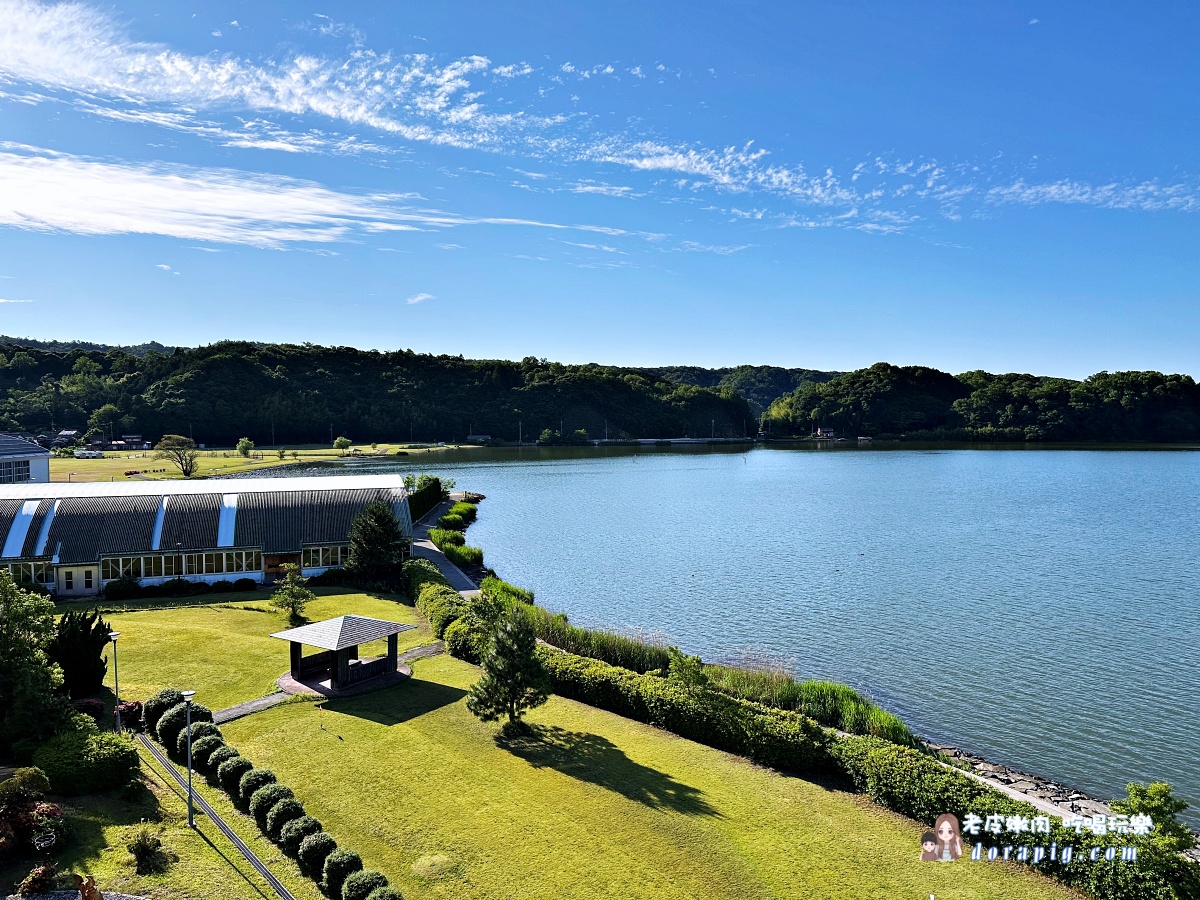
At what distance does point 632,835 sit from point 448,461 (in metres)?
103

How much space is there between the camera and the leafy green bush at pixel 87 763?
15820mm

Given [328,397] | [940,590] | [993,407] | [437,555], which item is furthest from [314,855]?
[993,407]

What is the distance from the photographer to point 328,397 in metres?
151

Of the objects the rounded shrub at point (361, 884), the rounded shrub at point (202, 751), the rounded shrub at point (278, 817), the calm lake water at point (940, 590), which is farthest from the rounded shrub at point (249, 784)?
the calm lake water at point (940, 590)

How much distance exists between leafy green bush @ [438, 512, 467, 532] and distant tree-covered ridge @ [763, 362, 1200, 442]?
460 feet

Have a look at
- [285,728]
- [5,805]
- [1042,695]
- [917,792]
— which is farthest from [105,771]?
[1042,695]

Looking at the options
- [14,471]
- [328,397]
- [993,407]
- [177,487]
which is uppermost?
[993,407]

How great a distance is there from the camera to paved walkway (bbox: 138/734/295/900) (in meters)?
13.1

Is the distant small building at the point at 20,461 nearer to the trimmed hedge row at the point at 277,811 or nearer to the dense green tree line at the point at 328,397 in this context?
the trimmed hedge row at the point at 277,811

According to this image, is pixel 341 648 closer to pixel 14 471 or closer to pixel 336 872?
pixel 336 872

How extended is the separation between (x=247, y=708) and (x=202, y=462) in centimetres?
8607

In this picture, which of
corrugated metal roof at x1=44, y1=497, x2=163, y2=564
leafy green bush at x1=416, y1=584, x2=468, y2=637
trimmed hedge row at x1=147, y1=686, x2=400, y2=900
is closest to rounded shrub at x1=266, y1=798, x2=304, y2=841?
trimmed hedge row at x1=147, y1=686, x2=400, y2=900

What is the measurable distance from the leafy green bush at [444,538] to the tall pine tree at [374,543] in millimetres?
7409

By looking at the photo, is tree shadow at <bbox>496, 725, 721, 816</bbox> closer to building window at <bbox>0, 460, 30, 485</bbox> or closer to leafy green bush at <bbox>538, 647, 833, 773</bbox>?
leafy green bush at <bbox>538, 647, 833, 773</bbox>
